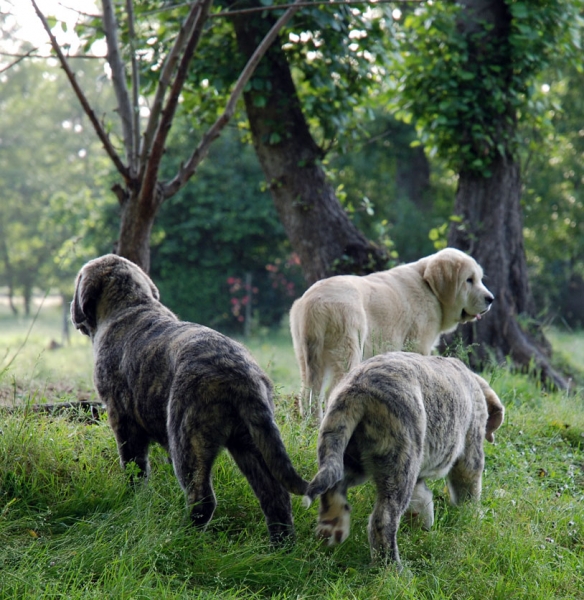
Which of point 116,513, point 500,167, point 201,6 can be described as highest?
point 201,6

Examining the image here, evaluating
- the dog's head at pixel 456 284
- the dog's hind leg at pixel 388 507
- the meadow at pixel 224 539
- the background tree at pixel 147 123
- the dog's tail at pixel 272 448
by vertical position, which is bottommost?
the meadow at pixel 224 539

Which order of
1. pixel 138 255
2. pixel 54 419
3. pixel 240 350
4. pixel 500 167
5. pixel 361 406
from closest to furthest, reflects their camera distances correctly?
pixel 361 406, pixel 240 350, pixel 54 419, pixel 138 255, pixel 500 167

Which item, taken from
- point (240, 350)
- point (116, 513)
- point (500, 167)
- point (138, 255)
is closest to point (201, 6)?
point (138, 255)

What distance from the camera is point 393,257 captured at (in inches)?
351

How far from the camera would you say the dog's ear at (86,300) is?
4.87 meters

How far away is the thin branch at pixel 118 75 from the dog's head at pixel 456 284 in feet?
9.83

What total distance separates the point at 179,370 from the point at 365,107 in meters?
6.59

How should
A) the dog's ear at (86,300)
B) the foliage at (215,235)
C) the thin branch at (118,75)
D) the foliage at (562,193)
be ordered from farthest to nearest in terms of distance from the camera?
the foliage at (215,235)
the foliage at (562,193)
the thin branch at (118,75)
the dog's ear at (86,300)

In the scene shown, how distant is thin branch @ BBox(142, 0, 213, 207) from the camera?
18.8 ft

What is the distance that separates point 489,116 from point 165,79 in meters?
4.72

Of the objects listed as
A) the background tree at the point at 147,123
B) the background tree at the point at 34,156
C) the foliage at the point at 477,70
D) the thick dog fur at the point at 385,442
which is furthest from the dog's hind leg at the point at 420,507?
the background tree at the point at 34,156

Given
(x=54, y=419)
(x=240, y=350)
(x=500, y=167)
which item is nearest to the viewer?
(x=240, y=350)

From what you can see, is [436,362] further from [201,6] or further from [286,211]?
[286,211]

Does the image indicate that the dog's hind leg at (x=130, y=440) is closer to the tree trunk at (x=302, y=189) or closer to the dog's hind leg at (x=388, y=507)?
the dog's hind leg at (x=388, y=507)
